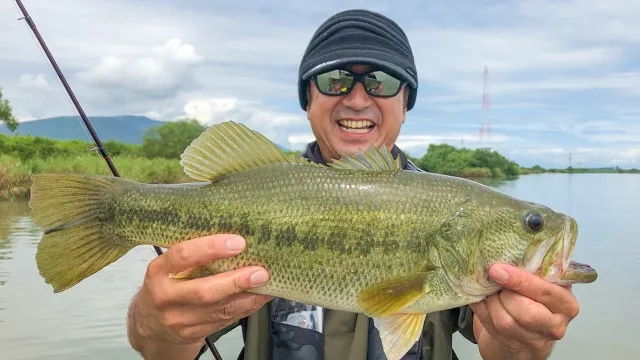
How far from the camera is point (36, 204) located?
8.06ft

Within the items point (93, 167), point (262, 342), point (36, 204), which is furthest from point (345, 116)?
point (93, 167)

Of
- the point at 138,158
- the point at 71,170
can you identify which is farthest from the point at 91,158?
the point at 138,158

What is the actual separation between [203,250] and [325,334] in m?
1.34

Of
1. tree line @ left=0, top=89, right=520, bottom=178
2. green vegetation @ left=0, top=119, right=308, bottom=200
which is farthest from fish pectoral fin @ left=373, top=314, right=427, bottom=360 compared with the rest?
tree line @ left=0, top=89, right=520, bottom=178

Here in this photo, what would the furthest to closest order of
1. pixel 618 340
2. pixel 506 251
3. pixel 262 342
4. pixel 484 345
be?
pixel 618 340 < pixel 262 342 < pixel 484 345 < pixel 506 251

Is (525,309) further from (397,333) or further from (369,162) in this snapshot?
(369,162)

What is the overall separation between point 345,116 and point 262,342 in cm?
162

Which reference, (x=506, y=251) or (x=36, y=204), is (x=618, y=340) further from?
(x=36, y=204)

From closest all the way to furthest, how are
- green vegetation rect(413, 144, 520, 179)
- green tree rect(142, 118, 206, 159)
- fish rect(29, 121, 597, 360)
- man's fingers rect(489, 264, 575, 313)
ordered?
man's fingers rect(489, 264, 575, 313), fish rect(29, 121, 597, 360), green tree rect(142, 118, 206, 159), green vegetation rect(413, 144, 520, 179)

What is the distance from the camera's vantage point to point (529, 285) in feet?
7.39

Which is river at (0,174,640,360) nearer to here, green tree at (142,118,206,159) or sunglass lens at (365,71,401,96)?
sunglass lens at (365,71,401,96)

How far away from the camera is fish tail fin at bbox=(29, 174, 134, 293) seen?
8.06ft

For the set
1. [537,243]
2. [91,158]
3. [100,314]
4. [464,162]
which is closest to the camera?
[537,243]

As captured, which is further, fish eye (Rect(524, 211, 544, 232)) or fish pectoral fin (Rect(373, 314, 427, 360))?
fish pectoral fin (Rect(373, 314, 427, 360))
